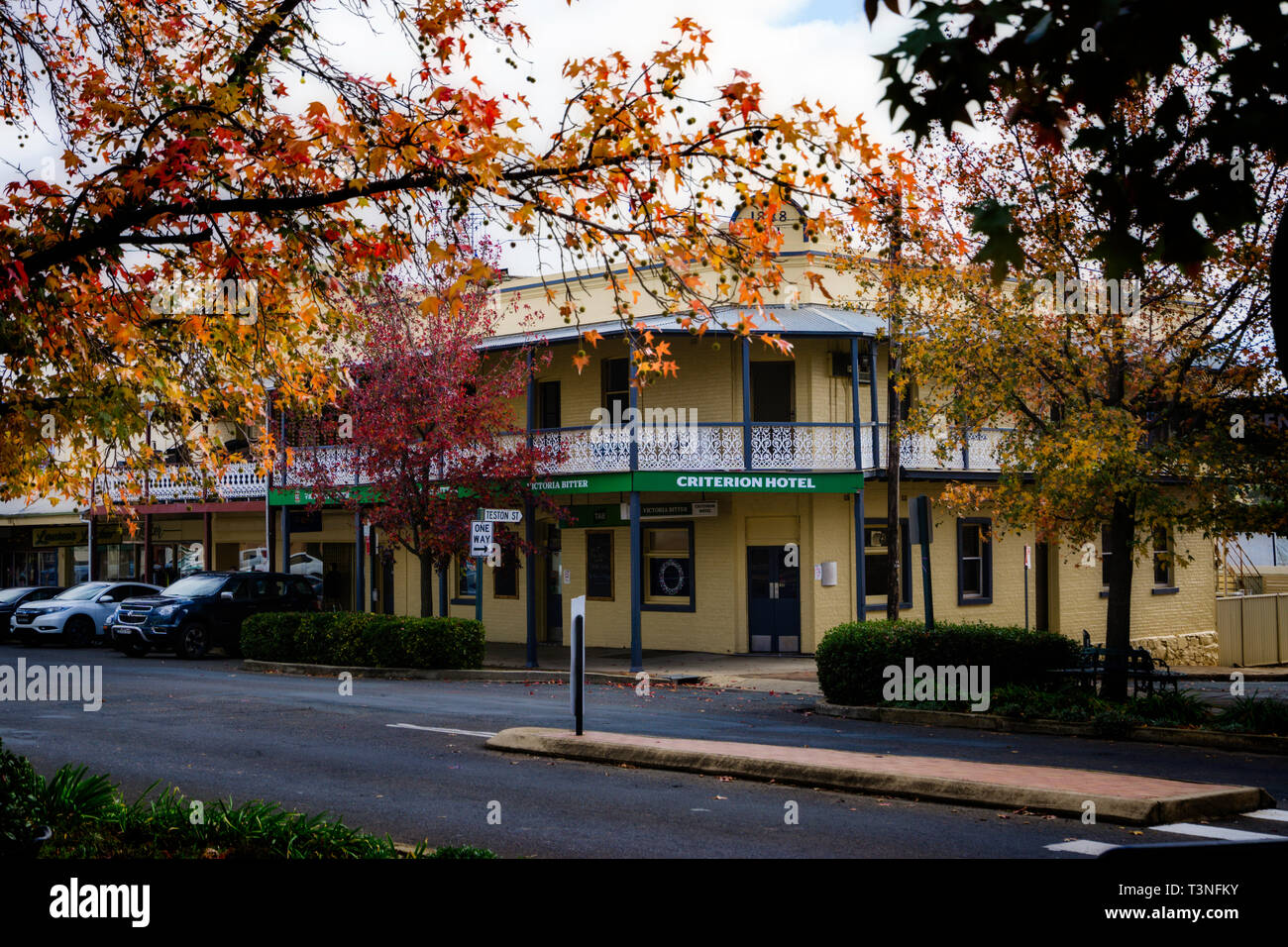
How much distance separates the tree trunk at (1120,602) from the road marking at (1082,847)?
7.55 metres

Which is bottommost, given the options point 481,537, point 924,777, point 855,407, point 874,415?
point 924,777

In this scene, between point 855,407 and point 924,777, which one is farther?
point 855,407

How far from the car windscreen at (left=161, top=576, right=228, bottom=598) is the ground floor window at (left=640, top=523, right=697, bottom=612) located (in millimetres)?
9098

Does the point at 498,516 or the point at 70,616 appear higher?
the point at 498,516

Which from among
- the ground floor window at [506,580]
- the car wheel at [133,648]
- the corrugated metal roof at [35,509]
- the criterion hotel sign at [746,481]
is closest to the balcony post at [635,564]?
the criterion hotel sign at [746,481]

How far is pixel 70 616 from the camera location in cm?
3044

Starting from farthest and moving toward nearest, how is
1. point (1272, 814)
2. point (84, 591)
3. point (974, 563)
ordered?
point (84, 591)
point (974, 563)
point (1272, 814)

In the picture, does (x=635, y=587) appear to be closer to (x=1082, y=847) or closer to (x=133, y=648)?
(x=133, y=648)

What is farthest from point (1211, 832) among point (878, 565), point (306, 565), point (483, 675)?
point (306, 565)

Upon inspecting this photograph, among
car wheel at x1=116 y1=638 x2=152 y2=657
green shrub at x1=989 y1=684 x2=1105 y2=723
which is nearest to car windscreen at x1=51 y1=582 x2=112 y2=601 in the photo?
car wheel at x1=116 y1=638 x2=152 y2=657

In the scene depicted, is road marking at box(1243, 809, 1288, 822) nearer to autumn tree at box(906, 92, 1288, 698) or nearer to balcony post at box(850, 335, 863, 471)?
autumn tree at box(906, 92, 1288, 698)

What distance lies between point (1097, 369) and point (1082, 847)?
8.98 metres

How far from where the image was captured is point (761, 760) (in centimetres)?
1078
